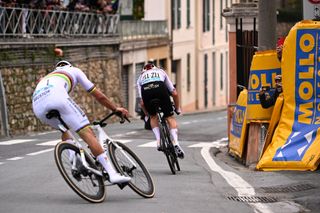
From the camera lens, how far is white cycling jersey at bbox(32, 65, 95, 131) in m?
10.7

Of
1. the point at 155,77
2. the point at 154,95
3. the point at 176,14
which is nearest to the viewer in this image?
the point at 154,95

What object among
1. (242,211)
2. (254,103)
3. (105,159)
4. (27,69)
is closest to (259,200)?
(242,211)

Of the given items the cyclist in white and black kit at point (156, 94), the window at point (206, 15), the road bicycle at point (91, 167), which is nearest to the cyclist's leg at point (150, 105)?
the cyclist in white and black kit at point (156, 94)

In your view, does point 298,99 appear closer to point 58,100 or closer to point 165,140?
point 165,140

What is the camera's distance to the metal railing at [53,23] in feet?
94.2

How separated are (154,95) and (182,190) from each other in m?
3.31

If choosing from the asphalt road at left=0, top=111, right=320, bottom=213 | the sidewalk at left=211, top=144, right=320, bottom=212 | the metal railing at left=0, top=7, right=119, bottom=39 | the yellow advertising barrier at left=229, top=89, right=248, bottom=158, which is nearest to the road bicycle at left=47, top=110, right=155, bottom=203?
the asphalt road at left=0, top=111, right=320, bottom=213

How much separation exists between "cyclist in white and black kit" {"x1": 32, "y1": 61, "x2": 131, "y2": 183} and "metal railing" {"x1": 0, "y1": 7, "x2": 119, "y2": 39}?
16.9 meters

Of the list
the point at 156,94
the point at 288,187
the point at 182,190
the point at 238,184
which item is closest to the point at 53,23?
A: the point at 156,94

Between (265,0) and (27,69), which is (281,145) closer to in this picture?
(265,0)

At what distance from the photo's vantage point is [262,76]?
16.0 meters

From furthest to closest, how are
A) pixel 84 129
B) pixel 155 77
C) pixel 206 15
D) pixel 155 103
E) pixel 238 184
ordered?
1. pixel 206 15
2. pixel 155 77
3. pixel 155 103
4. pixel 238 184
5. pixel 84 129

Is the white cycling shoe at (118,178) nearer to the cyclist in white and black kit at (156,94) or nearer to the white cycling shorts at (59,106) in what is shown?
the white cycling shorts at (59,106)

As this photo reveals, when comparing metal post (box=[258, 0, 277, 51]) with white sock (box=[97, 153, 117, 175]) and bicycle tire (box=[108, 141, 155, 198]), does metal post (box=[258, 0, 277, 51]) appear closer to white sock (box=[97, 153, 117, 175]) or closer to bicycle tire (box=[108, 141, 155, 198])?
bicycle tire (box=[108, 141, 155, 198])
